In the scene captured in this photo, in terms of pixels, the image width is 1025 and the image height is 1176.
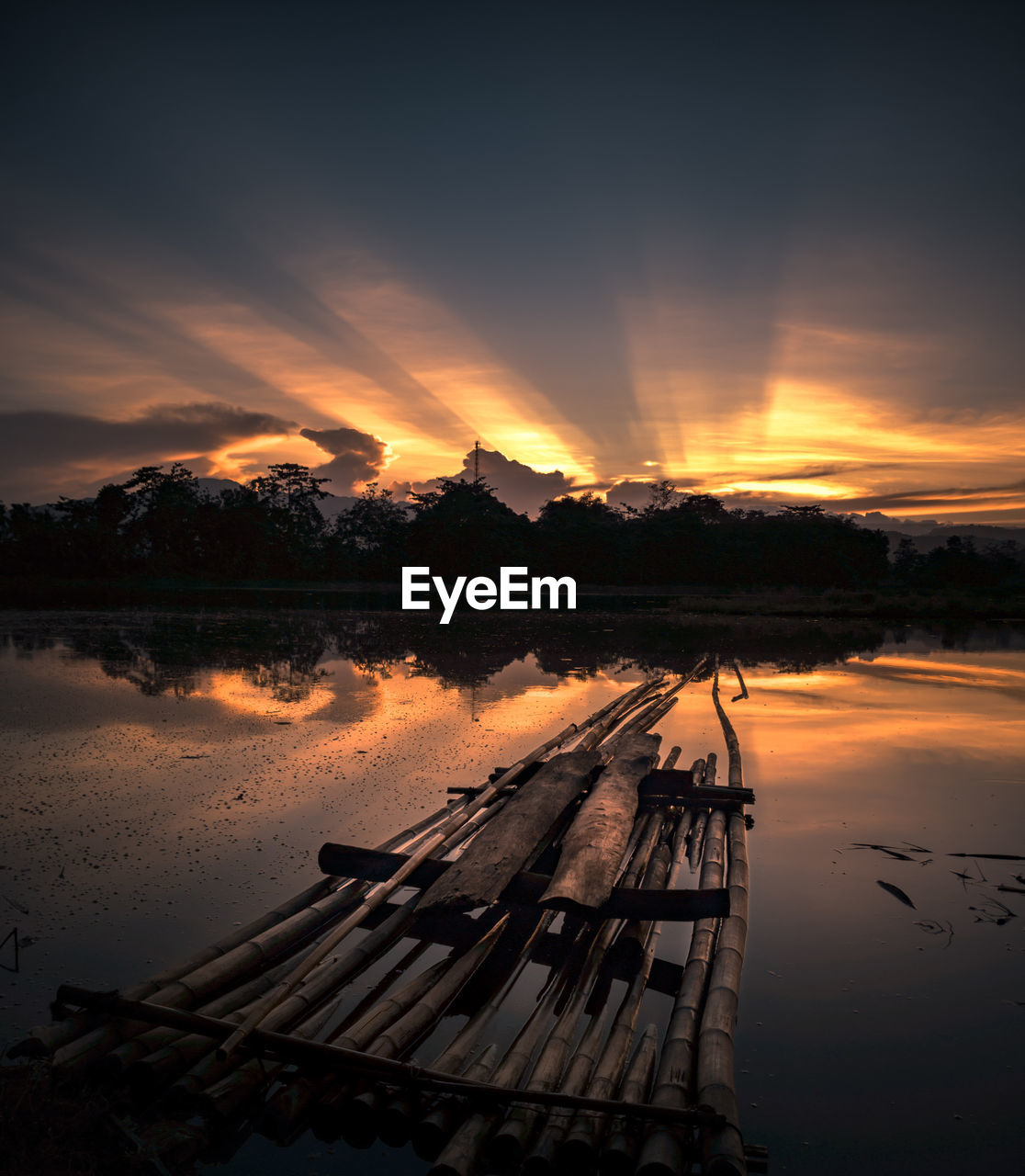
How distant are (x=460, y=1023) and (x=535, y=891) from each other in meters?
1.00

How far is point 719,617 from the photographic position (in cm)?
3828

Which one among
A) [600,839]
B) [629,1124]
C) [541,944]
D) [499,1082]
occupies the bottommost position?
[541,944]

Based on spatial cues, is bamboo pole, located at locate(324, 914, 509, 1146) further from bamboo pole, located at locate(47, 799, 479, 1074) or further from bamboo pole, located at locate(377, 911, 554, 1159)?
bamboo pole, located at locate(47, 799, 479, 1074)

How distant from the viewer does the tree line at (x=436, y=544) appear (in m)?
63.4

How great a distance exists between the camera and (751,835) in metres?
7.46

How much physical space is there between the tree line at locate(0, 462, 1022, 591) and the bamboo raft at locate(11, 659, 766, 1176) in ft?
198

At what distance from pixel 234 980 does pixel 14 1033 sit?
104 centimetres

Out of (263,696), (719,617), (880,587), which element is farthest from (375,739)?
(880,587)

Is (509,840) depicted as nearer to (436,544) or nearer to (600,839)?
(600,839)

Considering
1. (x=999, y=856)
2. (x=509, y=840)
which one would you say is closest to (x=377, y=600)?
(x=999, y=856)

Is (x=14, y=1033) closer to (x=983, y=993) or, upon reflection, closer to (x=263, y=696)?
(x=983, y=993)

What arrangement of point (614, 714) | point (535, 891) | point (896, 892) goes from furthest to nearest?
1. point (614, 714)
2. point (896, 892)
3. point (535, 891)

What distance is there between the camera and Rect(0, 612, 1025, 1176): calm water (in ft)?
12.9

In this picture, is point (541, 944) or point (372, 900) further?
point (541, 944)
